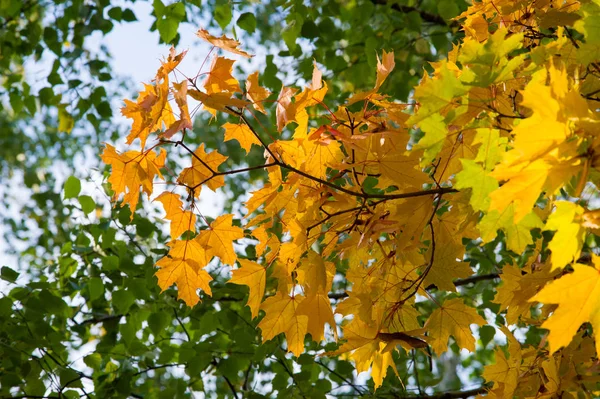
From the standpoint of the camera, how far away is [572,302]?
28.8 inches

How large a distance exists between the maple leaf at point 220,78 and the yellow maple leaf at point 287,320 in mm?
405

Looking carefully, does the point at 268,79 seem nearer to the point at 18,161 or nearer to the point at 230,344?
the point at 230,344

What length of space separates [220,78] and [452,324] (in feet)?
2.18

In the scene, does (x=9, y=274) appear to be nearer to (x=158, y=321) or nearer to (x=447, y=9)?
(x=158, y=321)

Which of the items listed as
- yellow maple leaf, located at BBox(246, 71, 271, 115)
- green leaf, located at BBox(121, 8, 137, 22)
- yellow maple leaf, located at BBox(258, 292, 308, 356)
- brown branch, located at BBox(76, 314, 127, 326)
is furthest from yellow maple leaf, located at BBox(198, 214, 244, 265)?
green leaf, located at BBox(121, 8, 137, 22)

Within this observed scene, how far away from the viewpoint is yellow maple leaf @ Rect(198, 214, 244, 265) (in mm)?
1316

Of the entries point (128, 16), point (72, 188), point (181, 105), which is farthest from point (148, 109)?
point (128, 16)

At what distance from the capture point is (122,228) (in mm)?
2318

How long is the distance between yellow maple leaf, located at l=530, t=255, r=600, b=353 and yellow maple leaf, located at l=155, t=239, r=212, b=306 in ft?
2.39

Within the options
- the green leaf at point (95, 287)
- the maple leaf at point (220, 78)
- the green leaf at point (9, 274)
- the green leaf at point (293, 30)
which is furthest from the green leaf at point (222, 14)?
the maple leaf at point (220, 78)

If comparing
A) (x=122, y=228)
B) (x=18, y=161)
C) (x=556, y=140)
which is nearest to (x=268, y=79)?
(x=122, y=228)

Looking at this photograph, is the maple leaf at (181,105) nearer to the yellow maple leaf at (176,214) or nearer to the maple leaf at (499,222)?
the yellow maple leaf at (176,214)

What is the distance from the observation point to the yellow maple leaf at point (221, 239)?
51.8 inches

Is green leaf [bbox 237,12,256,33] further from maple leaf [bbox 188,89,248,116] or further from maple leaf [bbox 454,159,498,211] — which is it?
maple leaf [bbox 454,159,498,211]
